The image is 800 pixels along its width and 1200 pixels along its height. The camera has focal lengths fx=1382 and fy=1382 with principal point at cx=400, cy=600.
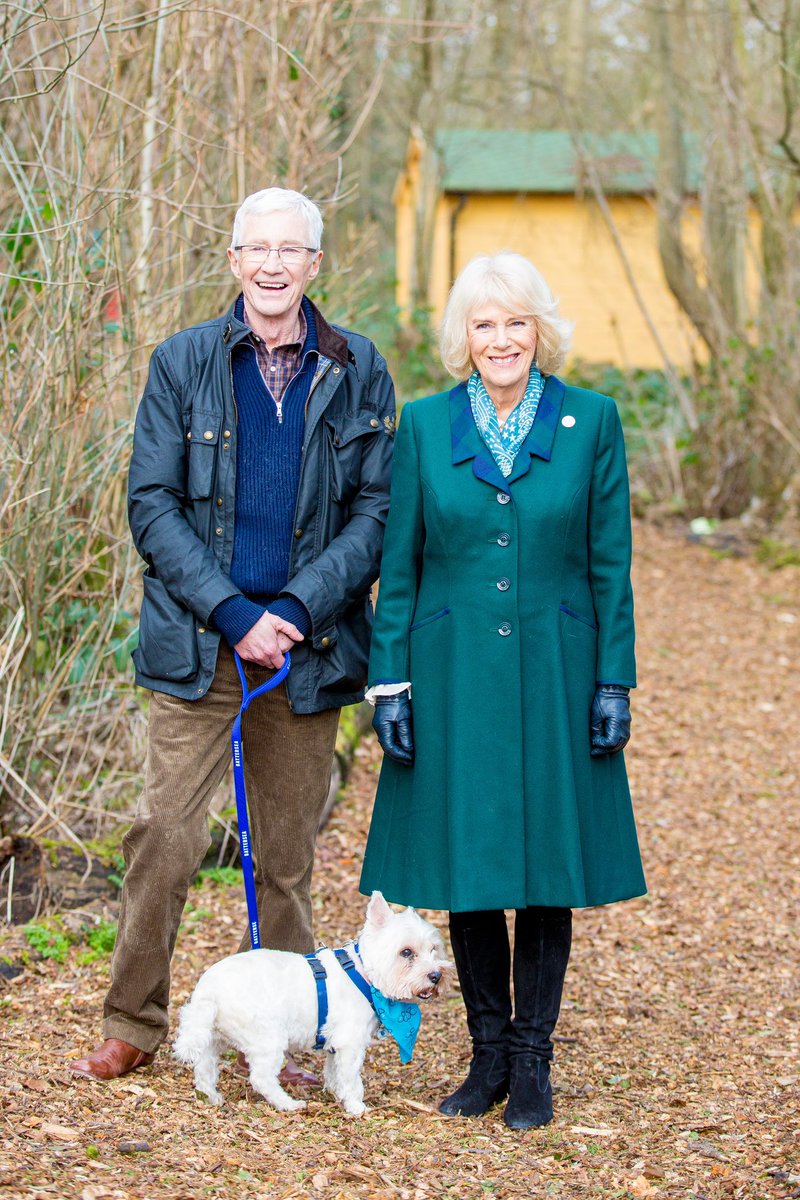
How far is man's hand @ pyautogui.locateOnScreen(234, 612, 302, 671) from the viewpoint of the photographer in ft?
11.6

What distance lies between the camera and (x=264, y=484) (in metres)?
3.64

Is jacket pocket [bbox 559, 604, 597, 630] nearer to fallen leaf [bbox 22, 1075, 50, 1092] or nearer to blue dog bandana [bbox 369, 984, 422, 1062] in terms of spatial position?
blue dog bandana [bbox 369, 984, 422, 1062]

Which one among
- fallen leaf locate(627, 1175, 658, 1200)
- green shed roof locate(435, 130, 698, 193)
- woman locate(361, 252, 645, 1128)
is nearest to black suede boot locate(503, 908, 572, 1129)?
woman locate(361, 252, 645, 1128)

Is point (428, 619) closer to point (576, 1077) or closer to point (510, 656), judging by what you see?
point (510, 656)

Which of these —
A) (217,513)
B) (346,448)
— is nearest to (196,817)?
(217,513)

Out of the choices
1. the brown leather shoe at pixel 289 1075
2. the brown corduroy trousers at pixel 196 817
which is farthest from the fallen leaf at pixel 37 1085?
the brown leather shoe at pixel 289 1075

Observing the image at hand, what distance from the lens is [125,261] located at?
216 inches

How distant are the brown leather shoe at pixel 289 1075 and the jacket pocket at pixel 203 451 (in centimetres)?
156

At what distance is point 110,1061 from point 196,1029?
1.02 feet

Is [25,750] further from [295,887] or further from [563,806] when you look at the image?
[563,806]

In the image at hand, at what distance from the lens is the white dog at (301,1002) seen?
3496mm

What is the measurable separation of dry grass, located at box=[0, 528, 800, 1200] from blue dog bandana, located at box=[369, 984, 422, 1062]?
213 millimetres

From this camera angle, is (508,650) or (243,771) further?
(243,771)

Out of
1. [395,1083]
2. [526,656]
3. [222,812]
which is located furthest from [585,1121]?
[222,812]
